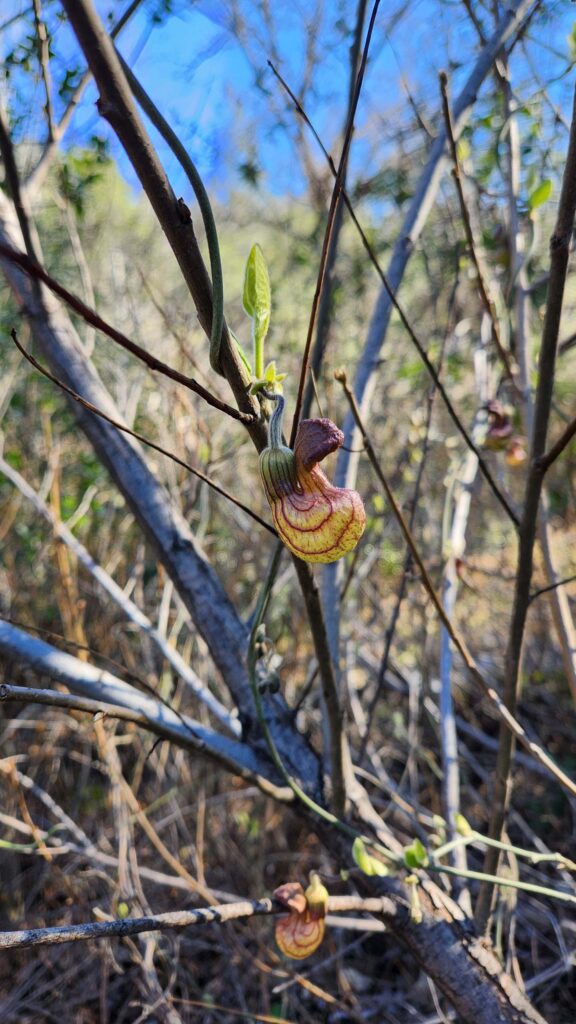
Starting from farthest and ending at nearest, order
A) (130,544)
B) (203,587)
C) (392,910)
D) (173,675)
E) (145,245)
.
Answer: (145,245) < (130,544) < (173,675) < (203,587) < (392,910)

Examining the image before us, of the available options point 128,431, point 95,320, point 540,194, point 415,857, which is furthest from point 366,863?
point 540,194

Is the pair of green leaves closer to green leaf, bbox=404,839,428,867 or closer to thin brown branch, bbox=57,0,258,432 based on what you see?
thin brown branch, bbox=57,0,258,432

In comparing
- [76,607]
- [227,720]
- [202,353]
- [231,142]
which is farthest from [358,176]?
[227,720]

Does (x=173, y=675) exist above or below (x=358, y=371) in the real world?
below

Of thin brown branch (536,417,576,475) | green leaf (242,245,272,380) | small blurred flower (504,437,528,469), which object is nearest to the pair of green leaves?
green leaf (242,245,272,380)

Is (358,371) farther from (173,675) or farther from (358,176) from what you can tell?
(358,176)

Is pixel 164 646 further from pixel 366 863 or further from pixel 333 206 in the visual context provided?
pixel 333 206
